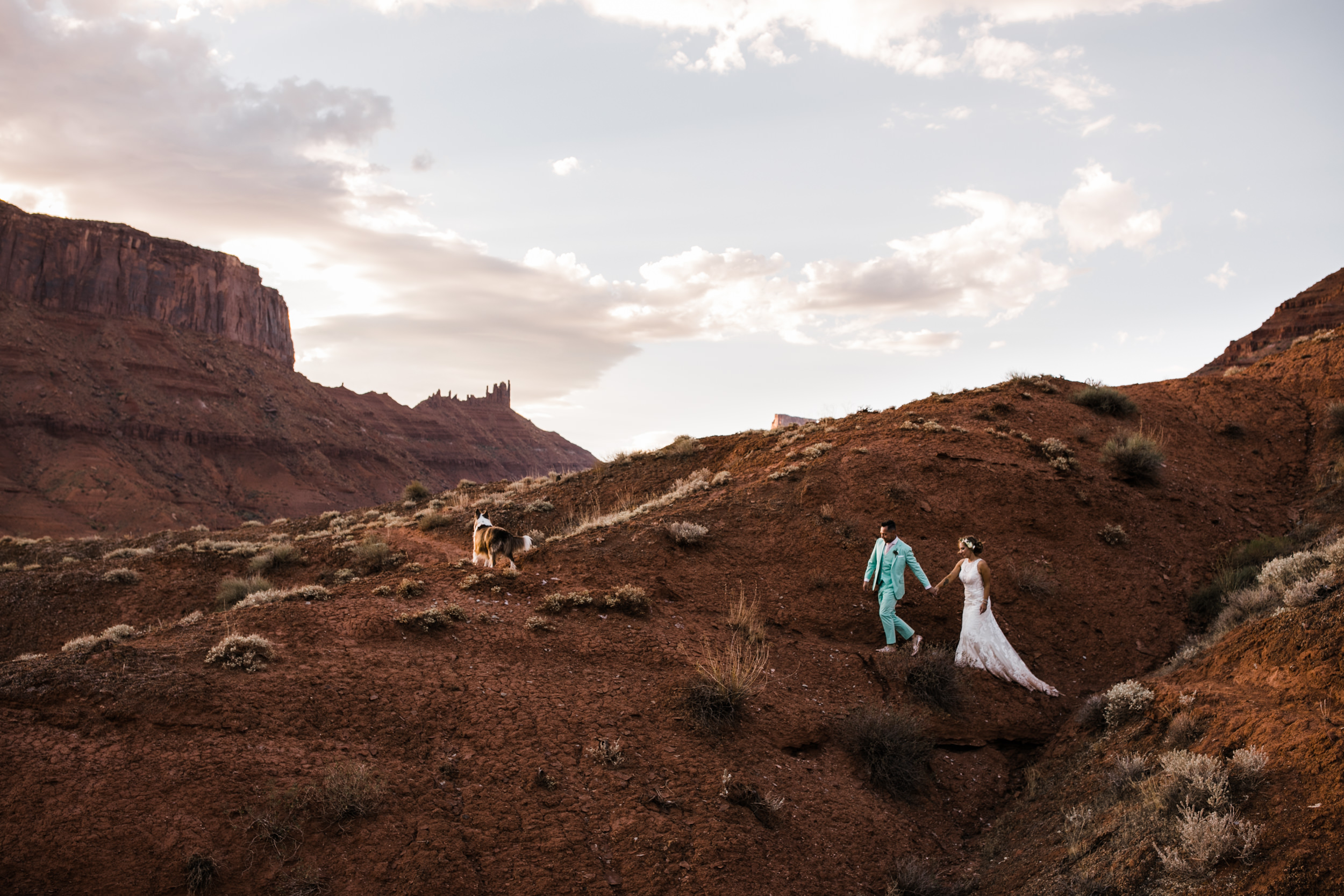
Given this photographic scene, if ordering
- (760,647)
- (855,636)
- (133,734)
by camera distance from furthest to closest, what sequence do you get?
(855,636)
(760,647)
(133,734)

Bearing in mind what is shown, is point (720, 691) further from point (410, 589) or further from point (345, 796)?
point (410, 589)

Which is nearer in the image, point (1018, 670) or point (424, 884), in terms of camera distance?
point (424, 884)

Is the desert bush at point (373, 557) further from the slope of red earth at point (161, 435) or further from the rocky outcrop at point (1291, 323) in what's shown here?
the slope of red earth at point (161, 435)

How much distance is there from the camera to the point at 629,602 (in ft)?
32.6

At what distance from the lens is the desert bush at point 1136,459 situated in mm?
14828

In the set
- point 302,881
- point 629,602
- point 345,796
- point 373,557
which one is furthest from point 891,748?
point 373,557

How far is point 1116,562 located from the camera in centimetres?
1221

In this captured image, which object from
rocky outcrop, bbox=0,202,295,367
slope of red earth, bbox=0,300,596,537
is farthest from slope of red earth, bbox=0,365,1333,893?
rocky outcrop, bbox=0,202,295,367

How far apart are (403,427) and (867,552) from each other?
109m

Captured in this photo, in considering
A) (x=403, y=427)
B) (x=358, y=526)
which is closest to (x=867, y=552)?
(x=358, y=526)

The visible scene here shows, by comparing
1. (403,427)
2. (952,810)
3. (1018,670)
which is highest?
(403,427)

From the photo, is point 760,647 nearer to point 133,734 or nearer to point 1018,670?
point 1018,670

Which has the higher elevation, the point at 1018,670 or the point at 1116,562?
the point at 1116,562

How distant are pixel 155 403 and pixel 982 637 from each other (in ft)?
281
